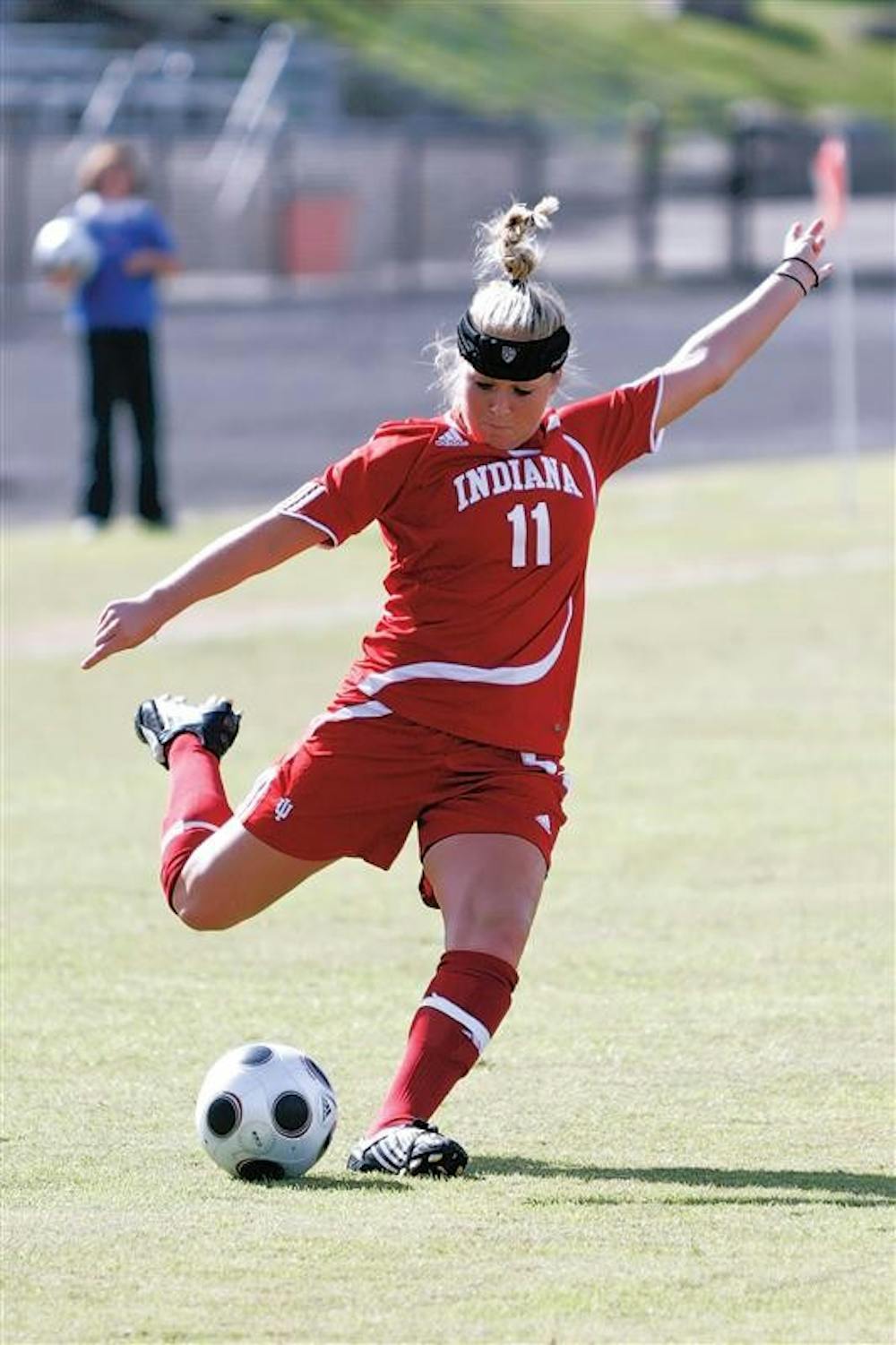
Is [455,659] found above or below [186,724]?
above

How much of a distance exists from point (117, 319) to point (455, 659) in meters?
A: 12.5

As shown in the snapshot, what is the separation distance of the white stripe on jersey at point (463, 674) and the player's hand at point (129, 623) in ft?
1.75

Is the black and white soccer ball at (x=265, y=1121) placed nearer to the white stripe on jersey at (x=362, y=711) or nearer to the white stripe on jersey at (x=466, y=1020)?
the white stripe on jersey at (x=466, y=1020)

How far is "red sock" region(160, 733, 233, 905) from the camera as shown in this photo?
6578mm

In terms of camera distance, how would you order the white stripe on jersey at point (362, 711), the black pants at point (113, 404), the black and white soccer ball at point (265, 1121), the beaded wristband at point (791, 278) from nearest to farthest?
the black and white soccer ball at point (265, 1121), the white stripe on jersey at point (362, 711), the beaded wristband at point (791, 278), the black pants at point (113, 404)

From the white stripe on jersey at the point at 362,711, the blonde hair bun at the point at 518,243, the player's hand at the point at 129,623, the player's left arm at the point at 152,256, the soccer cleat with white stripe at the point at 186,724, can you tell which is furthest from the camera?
the player's left arm at the point at 152,256

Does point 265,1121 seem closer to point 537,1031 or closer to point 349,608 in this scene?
point 537,1031

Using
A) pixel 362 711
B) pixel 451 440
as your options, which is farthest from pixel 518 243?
pixel 362 711

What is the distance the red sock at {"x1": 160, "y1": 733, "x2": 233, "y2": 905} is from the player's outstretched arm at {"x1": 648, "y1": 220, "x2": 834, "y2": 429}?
1437mm

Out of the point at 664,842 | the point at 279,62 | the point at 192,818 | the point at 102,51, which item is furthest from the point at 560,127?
the point at 192,818

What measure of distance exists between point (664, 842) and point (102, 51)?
35.8 meters

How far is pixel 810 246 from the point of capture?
6941 millimetres

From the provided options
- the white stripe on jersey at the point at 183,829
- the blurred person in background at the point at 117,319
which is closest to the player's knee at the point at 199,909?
the white stripe on jersey at the point at 183,829

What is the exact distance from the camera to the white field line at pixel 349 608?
14.6 m
